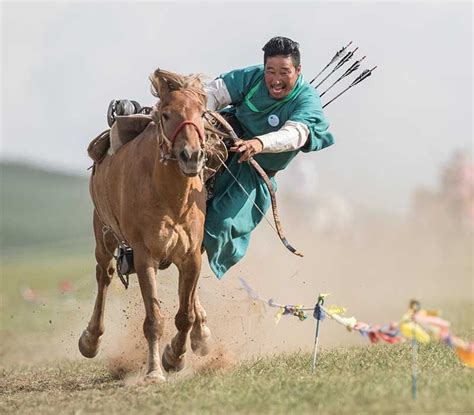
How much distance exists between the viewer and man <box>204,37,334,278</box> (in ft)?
28.8

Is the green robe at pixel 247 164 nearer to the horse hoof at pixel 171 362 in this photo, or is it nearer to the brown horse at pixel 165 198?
the brown horse at pixel 165 198

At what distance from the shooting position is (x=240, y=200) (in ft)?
30.9

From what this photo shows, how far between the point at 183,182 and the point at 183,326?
1.44 metres

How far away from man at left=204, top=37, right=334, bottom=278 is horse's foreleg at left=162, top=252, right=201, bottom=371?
0.60 metres

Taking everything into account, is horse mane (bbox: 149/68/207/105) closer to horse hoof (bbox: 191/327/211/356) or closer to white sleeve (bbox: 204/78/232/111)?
white sleeve (bbox: 204/78/232/111)

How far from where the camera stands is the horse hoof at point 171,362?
30.2 feet

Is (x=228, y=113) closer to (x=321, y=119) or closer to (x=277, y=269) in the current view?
(x=321, y=119)

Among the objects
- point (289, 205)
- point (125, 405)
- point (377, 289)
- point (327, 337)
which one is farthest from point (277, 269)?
point (289, 205)

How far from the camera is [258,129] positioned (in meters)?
9.25

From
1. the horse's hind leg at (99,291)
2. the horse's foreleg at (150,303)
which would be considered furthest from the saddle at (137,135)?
the horse's foreleg at (150,303)

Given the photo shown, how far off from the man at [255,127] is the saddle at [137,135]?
0.21m

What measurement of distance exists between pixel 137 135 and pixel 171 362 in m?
1.96

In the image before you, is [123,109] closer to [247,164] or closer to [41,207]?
[247,164]

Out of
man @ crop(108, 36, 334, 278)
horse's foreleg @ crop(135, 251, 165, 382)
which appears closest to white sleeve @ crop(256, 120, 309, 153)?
man @ crop(108, 36, 334, 278)
